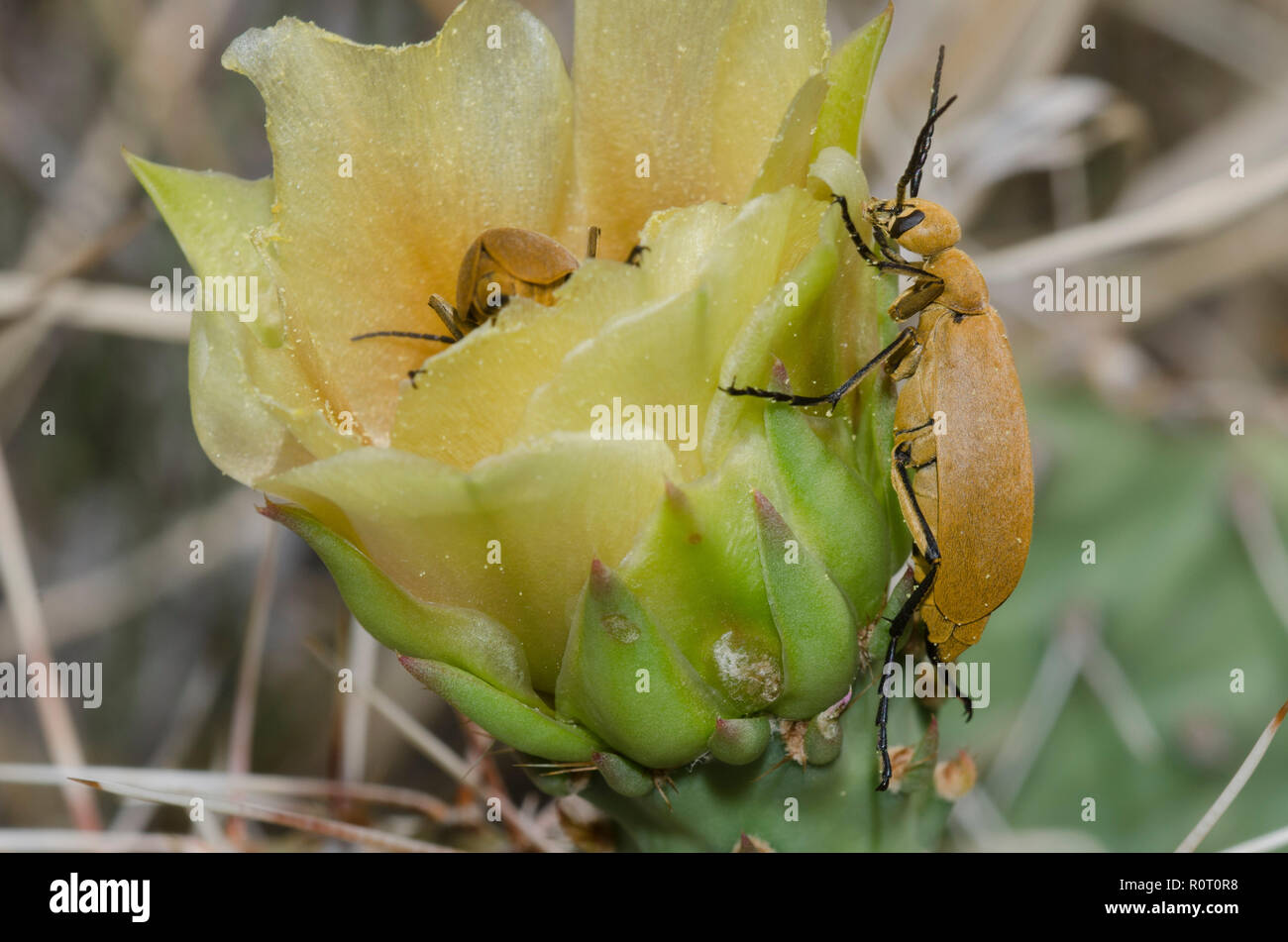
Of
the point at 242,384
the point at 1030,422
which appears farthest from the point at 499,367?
the point at 1030,422

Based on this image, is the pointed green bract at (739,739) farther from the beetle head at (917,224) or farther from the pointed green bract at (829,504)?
the beetle head at (917,224)

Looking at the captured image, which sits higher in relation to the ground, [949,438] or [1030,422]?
[1030,422]

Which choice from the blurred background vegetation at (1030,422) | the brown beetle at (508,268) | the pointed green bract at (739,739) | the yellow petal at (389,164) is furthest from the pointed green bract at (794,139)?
the blurred background vegetation at (1030,422)

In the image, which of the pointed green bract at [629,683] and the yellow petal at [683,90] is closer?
the pointed green bract at [629,683]

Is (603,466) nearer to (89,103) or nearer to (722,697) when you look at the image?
(722,697)

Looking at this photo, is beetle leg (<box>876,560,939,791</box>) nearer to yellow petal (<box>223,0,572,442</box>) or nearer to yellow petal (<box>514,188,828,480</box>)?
yellow petal (<box>514,188,828,480</box>)

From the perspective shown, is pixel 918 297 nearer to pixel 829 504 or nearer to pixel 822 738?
pixel 829 504
